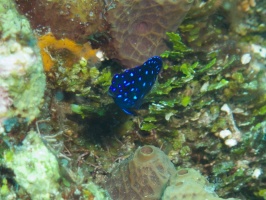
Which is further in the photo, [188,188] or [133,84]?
[133,84]

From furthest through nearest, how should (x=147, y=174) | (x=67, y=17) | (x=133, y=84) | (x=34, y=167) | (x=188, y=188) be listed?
(x=67, y=17)
(x=147, y=174)
(x=133, y=84)
(x=188, y=188)
(x=34, y=167)

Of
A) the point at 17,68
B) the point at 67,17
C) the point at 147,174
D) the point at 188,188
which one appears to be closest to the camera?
the point at 17,68

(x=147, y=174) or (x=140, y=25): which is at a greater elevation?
(x=140, y=25)

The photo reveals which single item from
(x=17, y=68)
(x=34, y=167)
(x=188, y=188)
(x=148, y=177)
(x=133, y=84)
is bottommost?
(x=148, y=177)

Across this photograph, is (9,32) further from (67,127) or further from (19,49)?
(67,127)

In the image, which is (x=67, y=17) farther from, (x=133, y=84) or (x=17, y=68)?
(x=17, y=68)

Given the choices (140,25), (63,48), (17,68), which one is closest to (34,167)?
(17,68)

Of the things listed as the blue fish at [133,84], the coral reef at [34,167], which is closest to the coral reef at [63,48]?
the blue fish at [133,84]

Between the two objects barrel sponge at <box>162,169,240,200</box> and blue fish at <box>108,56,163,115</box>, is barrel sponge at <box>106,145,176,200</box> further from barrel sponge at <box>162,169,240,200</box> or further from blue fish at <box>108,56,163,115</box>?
blue fish at <box>108,56,163,115</box>
